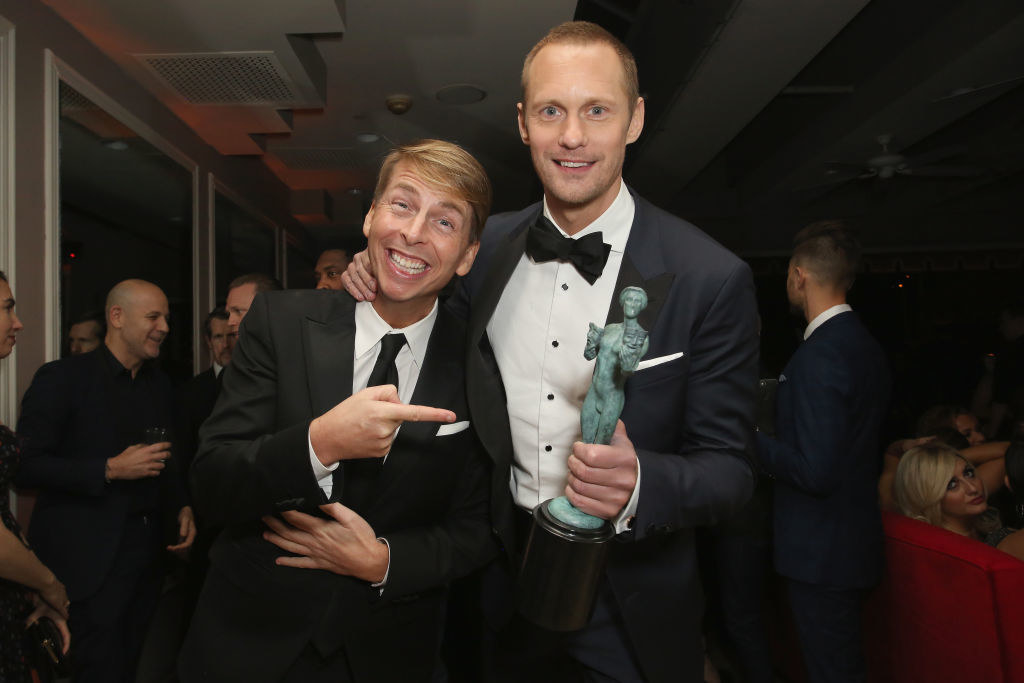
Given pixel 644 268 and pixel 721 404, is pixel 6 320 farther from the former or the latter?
pixel 721 404

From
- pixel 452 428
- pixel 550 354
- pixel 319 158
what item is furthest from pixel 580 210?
pixel 319 158

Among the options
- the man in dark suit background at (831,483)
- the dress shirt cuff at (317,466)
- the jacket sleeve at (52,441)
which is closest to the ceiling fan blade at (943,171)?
the man in dark suit background at (831,483)

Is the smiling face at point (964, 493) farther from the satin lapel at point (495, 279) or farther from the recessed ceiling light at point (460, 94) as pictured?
the recessed ceiling light at point (460, 94)

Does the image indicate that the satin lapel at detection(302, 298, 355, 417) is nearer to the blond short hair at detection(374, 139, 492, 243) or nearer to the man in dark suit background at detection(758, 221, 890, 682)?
the blond short hair at detection(374, 139, 492, 243)

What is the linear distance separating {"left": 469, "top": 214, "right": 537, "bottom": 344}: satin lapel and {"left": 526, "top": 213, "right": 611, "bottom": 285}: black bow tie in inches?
2.3

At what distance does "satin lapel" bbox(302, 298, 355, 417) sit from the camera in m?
1.32

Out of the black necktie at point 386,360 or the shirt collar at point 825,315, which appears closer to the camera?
the black necktie at point 386,360

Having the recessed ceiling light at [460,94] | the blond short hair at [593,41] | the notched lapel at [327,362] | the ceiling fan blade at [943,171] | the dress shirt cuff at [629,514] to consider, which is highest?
the recessed ceiling light at [460,94]

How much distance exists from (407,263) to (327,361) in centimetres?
26

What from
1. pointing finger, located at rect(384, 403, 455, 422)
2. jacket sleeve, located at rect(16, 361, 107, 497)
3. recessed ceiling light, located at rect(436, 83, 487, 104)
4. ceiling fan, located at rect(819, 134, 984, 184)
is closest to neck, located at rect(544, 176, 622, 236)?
pointing finger, located at rect(384, 403, 455, 422)

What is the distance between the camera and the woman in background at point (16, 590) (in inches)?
71.8

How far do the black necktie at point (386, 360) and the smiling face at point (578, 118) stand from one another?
45cm

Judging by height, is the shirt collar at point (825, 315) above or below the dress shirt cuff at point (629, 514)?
above

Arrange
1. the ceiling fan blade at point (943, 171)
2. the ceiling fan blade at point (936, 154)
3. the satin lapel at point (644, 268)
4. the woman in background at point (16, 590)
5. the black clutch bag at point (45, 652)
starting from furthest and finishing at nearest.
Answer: the ceiling fan blade at point (943, 171), the ceiling fan blade at point (936, 154), the black clutch bag at point (45, 652), the woman in background at point (16, 590), the satin lapel at point (644, 268)
